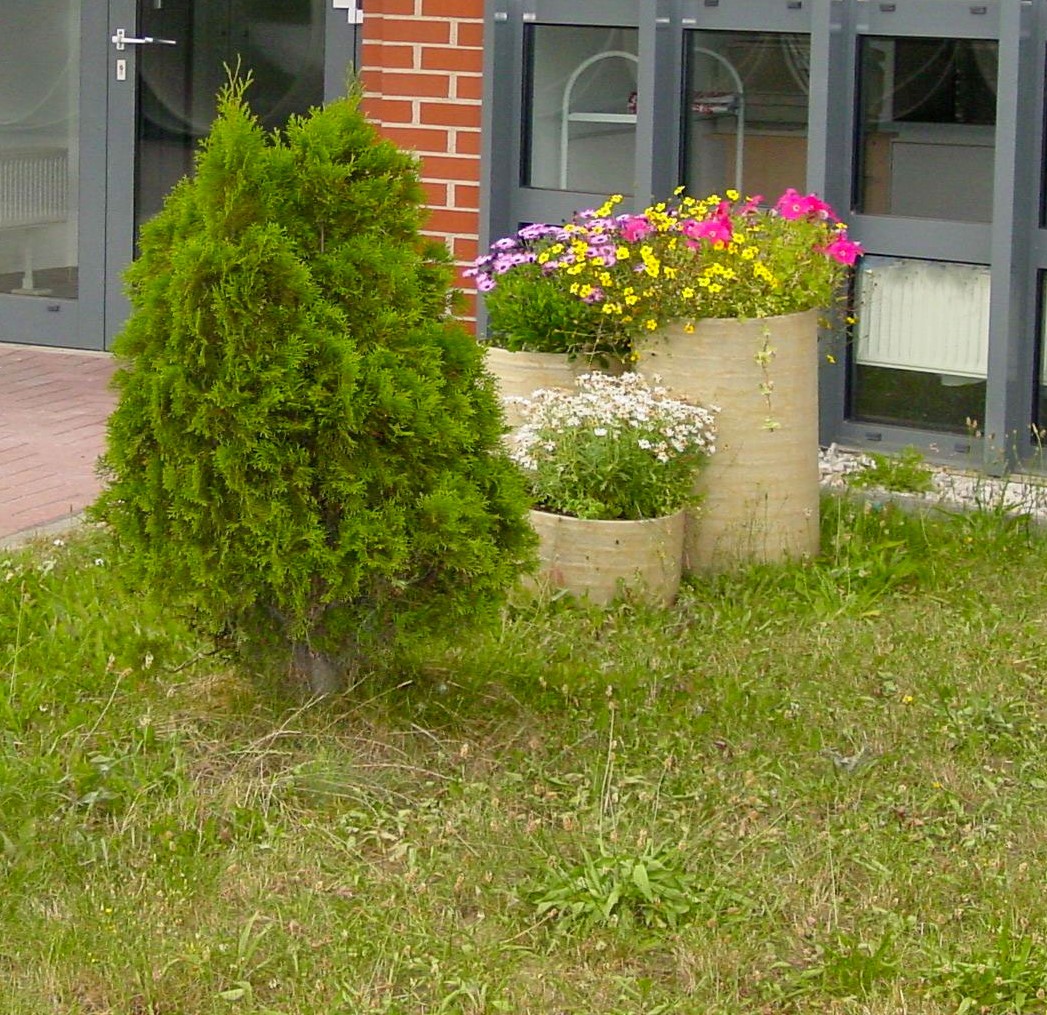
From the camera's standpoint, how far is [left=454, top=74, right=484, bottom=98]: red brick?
8234 millimetres

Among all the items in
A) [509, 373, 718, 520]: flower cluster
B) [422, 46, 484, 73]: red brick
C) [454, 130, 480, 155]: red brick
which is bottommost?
[509, 373, 718, 520]: flower cluster

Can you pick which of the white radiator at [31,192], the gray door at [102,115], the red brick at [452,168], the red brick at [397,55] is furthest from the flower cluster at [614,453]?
the white radiator at [31,192]

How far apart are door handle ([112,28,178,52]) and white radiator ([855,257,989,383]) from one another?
11.9 ft

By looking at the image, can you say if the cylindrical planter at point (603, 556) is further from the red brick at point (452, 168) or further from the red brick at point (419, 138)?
the red brick at point (419, 138)

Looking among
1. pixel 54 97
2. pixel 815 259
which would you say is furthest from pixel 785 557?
pixel 54 97

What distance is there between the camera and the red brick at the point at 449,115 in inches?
325

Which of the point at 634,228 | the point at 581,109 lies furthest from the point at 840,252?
the point at 581,109

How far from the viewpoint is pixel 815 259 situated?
6.50 meters

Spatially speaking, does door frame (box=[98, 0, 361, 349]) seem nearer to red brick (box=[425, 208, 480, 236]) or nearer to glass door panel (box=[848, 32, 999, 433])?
red brick (box=[425, 208, 480, 236])

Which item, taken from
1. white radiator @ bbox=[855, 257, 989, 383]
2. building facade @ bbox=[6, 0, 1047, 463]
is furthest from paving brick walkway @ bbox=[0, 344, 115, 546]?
white radiator @ bbox=[855, 257, 989, 383]

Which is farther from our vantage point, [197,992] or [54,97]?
[54,97]

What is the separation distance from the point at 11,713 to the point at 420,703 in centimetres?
92

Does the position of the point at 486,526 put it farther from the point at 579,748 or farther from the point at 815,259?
the point at 815,259

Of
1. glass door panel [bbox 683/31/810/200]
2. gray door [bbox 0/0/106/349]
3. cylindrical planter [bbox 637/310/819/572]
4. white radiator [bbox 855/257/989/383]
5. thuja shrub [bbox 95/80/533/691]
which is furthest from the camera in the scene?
gray door [bbox 0/0/106/349]
